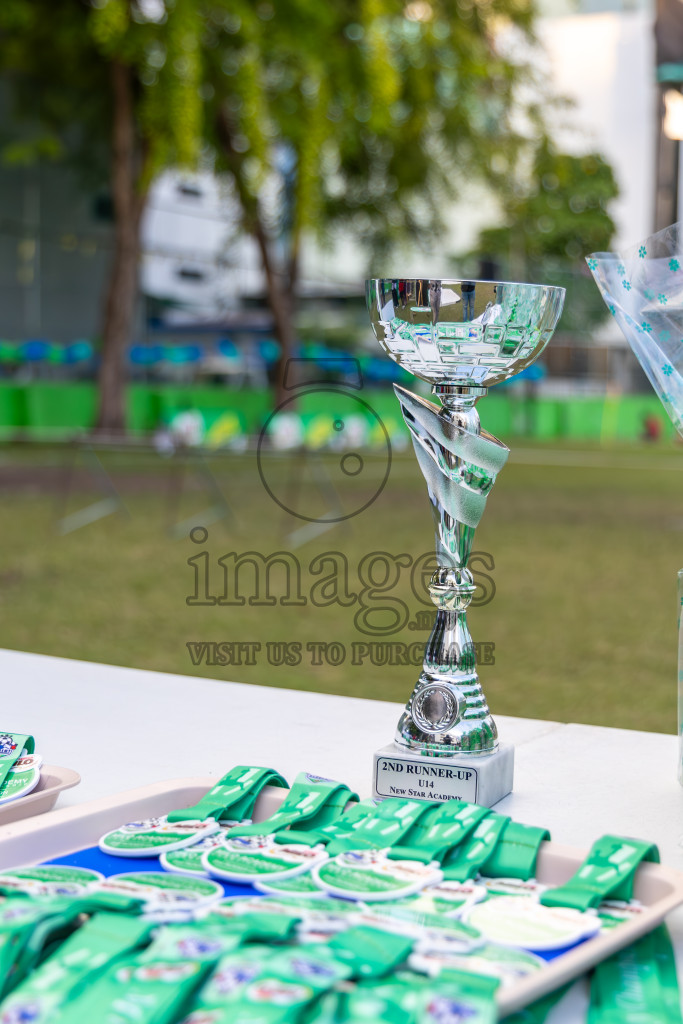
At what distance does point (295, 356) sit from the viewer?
8758 millimetres

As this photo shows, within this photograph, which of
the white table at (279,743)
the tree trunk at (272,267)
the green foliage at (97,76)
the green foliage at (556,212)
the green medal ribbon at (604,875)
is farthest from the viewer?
the green foliage at (556,212)

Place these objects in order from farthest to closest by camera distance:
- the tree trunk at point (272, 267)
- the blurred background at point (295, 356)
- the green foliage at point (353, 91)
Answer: the tree trunk at point (272, 267)
the green foliage at point (353, 91)
the blurred background at point (295, 356)

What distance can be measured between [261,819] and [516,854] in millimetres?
164

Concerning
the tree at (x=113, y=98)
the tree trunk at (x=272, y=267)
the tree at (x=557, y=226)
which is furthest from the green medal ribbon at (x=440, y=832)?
the tree at (x=557, y=226)

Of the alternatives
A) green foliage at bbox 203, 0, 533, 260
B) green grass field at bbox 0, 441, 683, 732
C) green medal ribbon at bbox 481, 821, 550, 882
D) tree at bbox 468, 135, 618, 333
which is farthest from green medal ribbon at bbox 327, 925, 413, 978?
tree at bbox 468, 135, 618, 333

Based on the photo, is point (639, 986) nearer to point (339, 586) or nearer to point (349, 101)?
point (339, 586)

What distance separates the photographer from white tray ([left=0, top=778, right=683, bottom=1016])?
1.54ft

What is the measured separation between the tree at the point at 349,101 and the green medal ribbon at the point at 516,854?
7.18 meters

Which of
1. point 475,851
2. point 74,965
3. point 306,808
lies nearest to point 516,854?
point 475,851

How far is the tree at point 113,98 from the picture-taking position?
690 cm

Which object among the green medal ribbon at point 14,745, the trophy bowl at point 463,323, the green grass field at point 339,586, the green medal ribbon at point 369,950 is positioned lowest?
the green grass field at point 339,586

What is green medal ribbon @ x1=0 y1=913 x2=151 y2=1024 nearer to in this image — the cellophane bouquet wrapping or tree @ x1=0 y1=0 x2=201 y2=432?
the cellophane bouquet wrapping

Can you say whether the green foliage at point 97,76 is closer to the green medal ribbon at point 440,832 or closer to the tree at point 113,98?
the tree at point 113,98

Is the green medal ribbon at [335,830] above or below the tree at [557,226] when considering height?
below
